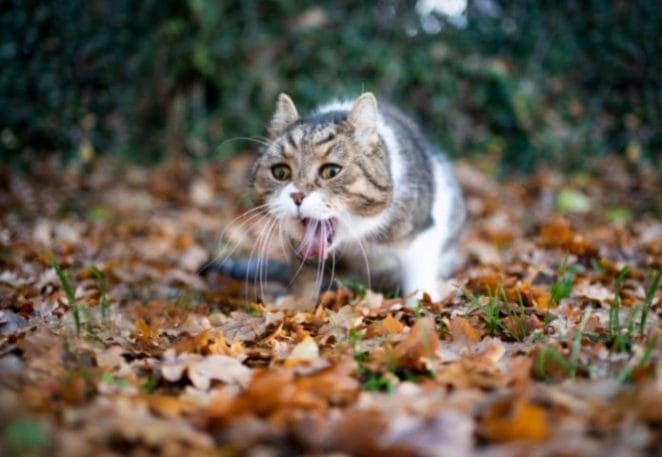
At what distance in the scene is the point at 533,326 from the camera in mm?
2543

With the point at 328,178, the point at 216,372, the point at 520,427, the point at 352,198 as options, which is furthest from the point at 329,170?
the point at 520,427

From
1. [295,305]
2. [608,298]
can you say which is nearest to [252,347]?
[295,305]

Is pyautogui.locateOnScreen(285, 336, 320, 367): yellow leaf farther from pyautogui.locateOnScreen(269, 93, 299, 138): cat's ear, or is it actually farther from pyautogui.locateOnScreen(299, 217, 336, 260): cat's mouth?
pyautogui.locateOnScreen(269, 93, 299, 138): cat's ear

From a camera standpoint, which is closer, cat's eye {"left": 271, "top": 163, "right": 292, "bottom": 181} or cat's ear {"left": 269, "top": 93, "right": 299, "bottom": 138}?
cat's eye {"left": 271, "top": 163, "right": 292, "bottom": 181}

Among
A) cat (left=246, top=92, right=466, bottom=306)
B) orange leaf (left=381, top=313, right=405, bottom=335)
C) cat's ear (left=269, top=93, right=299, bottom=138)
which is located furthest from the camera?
cat's ear (left=269, top=93, right=299, bottom=138)

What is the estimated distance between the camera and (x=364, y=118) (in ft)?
10.8

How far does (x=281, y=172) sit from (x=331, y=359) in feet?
4.35

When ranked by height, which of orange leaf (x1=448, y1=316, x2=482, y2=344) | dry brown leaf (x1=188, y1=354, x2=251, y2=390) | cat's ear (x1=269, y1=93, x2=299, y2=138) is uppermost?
cat's ear (x1=269, y1=93, x2=299, y2=138)

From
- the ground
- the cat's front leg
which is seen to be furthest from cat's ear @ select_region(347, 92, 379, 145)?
the ground

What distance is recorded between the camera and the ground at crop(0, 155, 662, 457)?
5.16 ft

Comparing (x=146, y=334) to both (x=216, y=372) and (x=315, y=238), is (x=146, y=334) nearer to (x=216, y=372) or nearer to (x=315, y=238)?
(x=216, y=372)

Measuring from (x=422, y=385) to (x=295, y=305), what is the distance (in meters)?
1.41

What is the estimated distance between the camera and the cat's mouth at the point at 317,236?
10.3 ft

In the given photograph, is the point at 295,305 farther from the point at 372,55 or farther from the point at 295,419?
the point at 372,55
